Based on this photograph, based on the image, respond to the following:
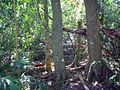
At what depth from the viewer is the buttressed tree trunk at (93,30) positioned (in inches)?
246

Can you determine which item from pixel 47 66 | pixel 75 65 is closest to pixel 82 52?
pixel 75 65

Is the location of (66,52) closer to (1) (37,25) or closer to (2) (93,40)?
(1) (37,25)

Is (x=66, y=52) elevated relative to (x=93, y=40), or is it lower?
lower

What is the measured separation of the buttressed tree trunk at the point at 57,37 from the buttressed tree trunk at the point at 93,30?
57 cm

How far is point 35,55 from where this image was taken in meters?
8.71

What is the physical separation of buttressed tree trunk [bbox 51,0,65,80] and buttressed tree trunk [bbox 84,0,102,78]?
57cm

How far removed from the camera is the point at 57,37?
627cm

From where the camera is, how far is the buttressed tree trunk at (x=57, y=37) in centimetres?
619

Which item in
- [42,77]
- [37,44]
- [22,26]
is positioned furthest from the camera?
[37,44]

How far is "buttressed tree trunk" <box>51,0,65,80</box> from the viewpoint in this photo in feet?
20.3

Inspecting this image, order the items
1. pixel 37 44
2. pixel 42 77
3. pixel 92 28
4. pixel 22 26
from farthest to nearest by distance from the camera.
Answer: pixel 37 44 → pixel 22 26 → pixel 42 77 → pixel 92 28

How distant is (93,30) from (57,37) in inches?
29.0

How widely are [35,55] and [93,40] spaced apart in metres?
2.81

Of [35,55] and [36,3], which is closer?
[36,3]
